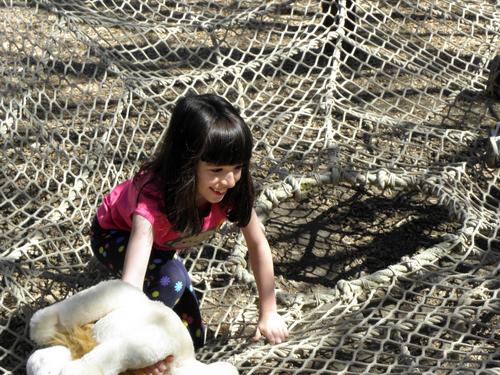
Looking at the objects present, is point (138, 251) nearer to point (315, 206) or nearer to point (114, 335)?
point (114, 335)

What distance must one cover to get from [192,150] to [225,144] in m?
0.06

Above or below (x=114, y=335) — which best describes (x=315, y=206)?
below

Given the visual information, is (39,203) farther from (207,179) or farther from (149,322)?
(149,322)

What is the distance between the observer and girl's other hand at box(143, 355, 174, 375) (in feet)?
4.64

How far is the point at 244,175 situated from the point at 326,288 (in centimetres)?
69

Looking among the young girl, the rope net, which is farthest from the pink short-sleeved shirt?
the rope net

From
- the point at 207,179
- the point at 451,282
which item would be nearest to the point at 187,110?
the point at 207,179

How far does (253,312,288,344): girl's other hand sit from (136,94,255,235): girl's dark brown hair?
254 millimetres

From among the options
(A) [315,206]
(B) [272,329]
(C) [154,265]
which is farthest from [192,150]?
(A) [315,206]

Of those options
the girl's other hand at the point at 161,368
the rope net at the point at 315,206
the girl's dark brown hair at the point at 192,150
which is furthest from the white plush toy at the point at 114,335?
the rope net at the point at 315,206

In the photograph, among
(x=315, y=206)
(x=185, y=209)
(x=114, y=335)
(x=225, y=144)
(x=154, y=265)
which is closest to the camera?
(x=114, y=335)

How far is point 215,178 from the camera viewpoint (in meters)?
1.65

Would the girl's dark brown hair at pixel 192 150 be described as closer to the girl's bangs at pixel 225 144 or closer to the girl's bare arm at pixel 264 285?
the girl's bangs at pixel 225 144

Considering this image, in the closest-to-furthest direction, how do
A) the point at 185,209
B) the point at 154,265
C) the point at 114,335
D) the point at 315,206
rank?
1. the point at 114,335
2. the point at 185,209
3. the point at 154,265
4. the point at 315,206
